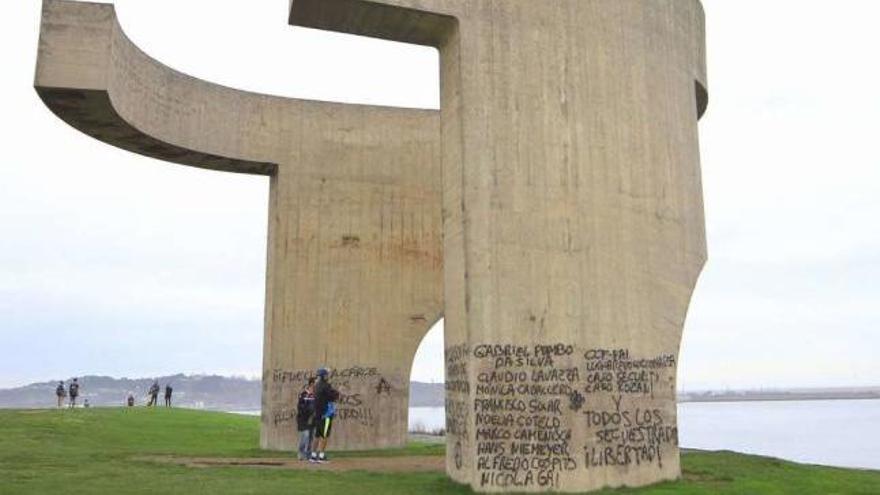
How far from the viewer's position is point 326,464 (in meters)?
13.7

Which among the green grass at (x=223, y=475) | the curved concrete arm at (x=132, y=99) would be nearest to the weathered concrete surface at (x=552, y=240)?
the green grass at (x=223, y=475)

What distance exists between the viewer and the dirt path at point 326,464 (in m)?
12.9

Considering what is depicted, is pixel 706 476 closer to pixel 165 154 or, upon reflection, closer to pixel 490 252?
pixel 490 252

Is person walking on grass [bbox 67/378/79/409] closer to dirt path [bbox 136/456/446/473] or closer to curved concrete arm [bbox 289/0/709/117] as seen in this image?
dirt path [bbox 136/456/446/473]

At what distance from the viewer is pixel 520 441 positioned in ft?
34.4

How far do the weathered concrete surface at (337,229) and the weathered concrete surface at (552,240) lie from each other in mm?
6639

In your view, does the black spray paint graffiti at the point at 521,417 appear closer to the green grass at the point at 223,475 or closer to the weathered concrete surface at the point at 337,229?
the green grass at the point at 223,475

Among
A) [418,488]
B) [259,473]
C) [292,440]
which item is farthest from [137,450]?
[418,488]

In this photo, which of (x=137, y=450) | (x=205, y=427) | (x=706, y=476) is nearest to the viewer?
(x=706, y=476)

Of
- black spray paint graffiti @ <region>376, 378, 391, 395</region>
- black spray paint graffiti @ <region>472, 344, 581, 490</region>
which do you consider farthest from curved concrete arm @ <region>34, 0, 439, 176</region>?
black spray paint graffiti @ <region>472, 344, 581, 490</region>

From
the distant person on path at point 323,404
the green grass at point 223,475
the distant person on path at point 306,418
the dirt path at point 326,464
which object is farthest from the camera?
the distant person on path at point 306,418

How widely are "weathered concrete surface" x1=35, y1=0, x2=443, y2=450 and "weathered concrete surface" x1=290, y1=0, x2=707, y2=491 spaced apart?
6639 millimetres

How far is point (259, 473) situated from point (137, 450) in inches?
197

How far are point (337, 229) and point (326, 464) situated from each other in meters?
6.32
